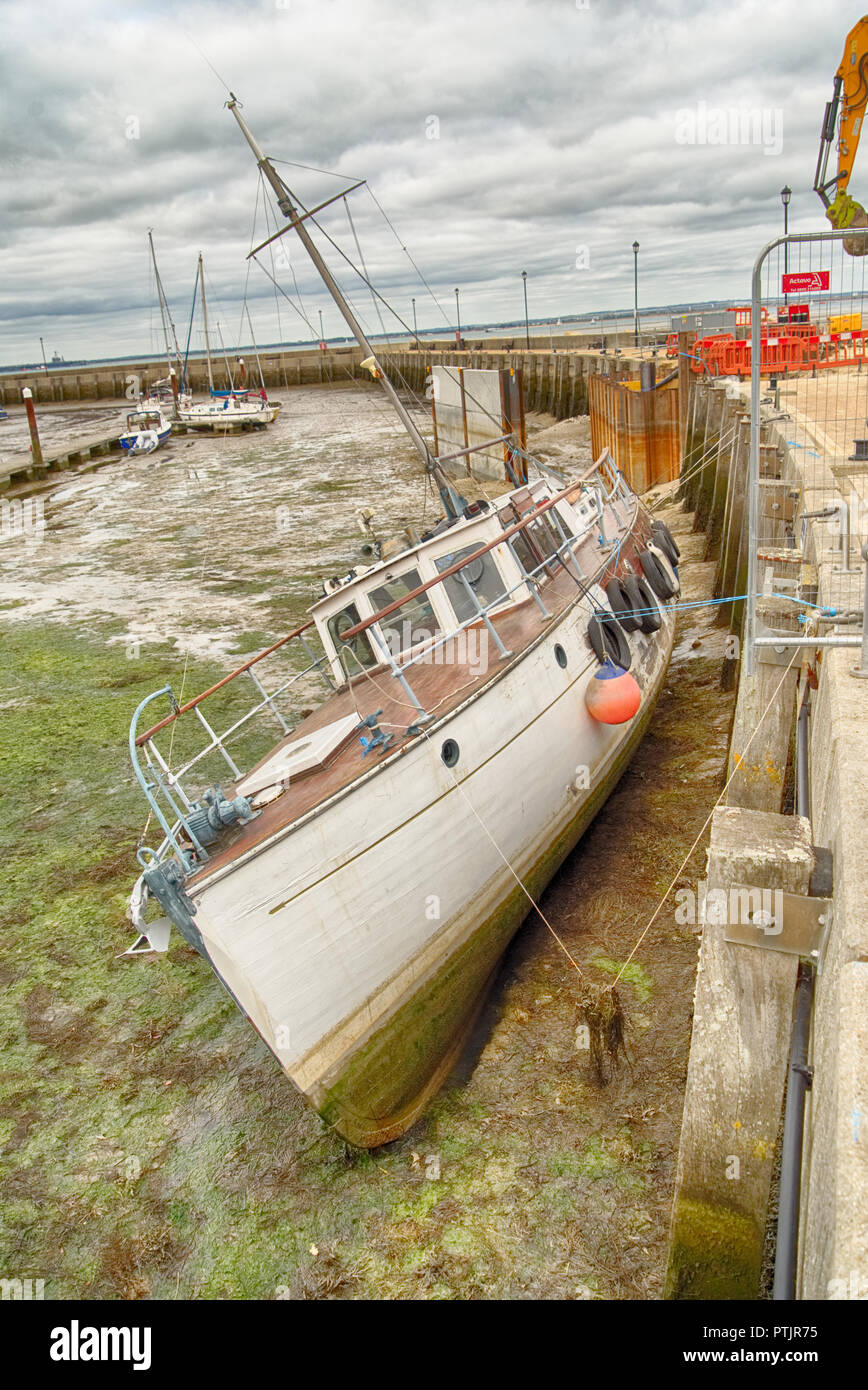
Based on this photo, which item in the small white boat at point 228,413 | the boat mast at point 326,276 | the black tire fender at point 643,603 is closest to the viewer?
the black tire fender at point 643,603

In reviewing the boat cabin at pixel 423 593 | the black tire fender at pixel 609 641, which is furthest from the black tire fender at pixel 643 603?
the boat cabin at pixel 423 593

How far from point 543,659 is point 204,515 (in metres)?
24.2

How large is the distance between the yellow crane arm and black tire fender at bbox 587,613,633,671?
577 centimetres

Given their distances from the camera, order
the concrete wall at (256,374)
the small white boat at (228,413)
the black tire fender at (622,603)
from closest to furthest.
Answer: the black tire fender at (622,603) < the small white boat at (228,413) < the concrete wall at (256,374)

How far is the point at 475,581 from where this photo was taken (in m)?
9.15

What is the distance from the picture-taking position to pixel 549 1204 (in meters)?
5.87

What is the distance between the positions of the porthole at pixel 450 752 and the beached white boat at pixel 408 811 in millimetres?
24

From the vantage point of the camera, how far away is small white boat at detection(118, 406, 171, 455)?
47.8 m

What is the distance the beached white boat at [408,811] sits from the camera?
6176 millimetres

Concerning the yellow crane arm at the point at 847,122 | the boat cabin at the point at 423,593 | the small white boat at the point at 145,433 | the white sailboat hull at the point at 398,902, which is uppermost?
the yellow crane arm at the point at 847,122

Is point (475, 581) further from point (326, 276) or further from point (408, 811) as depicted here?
point (326, 276)

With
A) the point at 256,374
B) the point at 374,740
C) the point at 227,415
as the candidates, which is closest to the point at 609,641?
the point at 374,740

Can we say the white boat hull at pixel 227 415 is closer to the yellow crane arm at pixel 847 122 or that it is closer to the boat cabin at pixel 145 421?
the boat cabin at pixel 145 421
